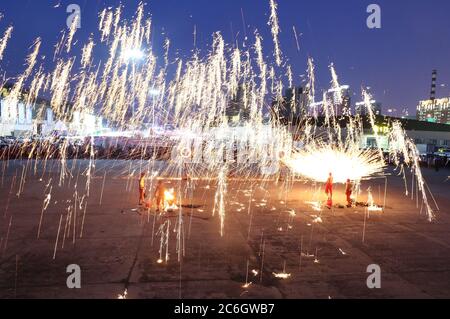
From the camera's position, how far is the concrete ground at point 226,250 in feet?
20.8

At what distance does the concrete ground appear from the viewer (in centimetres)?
633

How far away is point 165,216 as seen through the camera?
1159 centimetres

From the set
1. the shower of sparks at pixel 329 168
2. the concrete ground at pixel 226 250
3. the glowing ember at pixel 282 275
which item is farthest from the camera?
the shower of sparks at pixel 329 168

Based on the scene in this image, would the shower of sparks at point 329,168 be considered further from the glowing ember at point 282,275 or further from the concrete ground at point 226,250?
the glowing ember at point 282,275

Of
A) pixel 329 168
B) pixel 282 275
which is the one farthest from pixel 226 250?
pixel 329 168

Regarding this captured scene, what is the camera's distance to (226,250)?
27.5 ft

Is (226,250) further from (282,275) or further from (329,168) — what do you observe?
(329,168)

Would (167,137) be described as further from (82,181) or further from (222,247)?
(222,247)

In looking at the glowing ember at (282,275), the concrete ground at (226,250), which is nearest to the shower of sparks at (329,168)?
the concrete ground at (226,250)

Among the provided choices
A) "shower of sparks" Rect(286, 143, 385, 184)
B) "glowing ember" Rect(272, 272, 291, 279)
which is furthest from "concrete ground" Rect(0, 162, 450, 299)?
"shower of sparks" Rect(286, 143, 385, 184)

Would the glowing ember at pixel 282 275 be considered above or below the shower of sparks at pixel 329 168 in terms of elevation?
below

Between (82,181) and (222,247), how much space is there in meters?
12.7

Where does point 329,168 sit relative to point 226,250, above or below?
above

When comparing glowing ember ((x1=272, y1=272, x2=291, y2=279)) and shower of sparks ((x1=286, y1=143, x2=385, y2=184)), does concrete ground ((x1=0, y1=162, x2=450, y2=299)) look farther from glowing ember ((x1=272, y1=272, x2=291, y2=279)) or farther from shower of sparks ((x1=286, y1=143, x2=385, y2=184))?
shower of sparks ((x1=286, y1=143, x2=385, y2=184))
